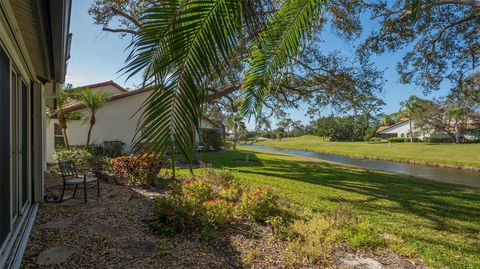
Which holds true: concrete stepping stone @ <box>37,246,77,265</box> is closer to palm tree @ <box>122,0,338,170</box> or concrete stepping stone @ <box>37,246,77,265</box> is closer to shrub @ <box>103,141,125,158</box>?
palm tree @ <box>122,0,338,170</box>

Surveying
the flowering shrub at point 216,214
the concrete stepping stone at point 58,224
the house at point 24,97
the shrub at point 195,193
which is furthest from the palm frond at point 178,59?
the shrub at point 195,193

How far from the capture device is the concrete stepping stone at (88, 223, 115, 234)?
4.35 m

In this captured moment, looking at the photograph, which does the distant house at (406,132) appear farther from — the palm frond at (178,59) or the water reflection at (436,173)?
the palm frond at (178,59)

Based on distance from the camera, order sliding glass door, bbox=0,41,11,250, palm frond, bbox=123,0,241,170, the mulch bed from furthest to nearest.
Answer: the mulch bed → sliding glass door, bbox=0,41,11,250 → palm frond, bbox=123,0,241,170

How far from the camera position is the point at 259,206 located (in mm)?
5230

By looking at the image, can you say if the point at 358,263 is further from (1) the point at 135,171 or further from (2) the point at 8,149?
(1) the point at 135,171

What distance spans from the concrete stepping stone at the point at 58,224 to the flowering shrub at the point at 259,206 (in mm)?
2843

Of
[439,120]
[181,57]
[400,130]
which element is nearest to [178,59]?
[181,57]

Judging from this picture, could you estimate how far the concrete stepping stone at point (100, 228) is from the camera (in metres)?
4.35

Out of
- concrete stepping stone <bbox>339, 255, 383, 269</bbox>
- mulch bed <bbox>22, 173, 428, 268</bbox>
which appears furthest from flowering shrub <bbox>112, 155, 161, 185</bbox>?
concrete stepping stone <bbox>339, 255, 383, 269</bbox>

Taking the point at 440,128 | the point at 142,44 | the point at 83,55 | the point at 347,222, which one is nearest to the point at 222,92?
the point at 83,55

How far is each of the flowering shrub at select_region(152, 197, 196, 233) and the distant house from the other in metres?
55.0

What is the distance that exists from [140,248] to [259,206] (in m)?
2.19

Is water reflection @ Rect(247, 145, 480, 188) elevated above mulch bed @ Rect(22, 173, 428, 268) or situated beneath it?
situated beneath
